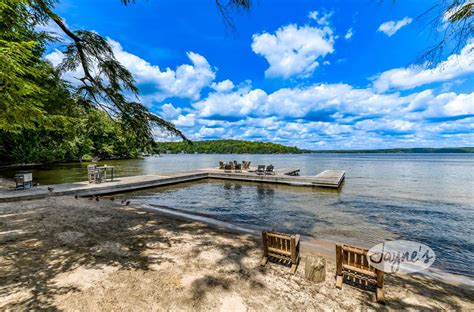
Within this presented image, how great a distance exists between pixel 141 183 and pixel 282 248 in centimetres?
1184

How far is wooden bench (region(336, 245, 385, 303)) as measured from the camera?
331 centimetres

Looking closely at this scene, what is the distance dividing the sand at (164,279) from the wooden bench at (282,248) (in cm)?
16

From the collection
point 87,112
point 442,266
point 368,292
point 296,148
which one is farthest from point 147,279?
point 296,148

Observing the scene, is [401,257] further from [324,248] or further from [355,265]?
[355,265]

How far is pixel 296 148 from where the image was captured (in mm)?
161625

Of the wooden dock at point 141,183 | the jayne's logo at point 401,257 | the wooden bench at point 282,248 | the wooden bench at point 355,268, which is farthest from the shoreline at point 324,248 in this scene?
the wooden dock at point 141,183

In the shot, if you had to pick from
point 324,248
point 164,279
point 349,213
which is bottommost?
point 349,213

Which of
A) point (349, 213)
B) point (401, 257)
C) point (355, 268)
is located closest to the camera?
point (355, 268)

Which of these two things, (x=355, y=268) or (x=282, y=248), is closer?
(x=355, y=268)

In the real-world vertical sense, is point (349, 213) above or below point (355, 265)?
below

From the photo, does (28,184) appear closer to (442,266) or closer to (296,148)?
(442,266)

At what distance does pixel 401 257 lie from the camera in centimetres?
505

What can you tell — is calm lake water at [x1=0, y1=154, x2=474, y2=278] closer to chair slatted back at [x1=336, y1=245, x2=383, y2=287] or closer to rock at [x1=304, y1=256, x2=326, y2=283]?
chair slatted back at [x1=336, y1=245, x2=383, y2=287]

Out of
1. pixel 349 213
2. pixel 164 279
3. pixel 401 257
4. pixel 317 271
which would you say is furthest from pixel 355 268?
pixel 349 213
